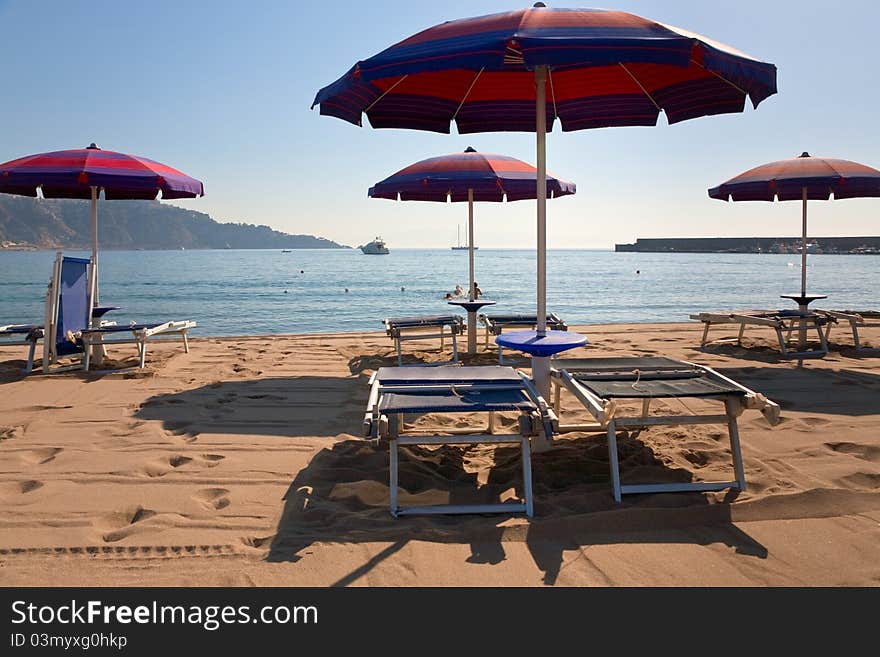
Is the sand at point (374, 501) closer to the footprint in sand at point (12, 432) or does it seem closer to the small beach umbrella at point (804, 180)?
the footprint in sand at point (12, 432)

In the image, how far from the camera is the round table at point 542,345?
3779 mm

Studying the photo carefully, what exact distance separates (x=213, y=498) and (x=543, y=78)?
3064 mm

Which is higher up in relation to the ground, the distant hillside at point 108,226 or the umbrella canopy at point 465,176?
the distant hillside at point 108,226

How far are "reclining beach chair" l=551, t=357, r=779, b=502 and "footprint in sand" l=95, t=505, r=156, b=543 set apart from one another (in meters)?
2.07

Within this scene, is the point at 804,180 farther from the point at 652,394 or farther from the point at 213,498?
the point at 213,498

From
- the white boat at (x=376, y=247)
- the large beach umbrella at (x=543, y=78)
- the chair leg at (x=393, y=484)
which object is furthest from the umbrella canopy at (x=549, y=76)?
the white boat at (x=376, y=247)

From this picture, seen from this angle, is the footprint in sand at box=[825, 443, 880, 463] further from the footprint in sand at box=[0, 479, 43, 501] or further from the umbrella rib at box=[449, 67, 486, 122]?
the footprint in sand at box=[0, 479, 43, 501]

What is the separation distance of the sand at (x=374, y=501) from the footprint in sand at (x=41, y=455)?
2 cm

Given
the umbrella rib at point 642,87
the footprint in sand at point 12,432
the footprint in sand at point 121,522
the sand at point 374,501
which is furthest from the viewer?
the umbrella rib at point 642,87

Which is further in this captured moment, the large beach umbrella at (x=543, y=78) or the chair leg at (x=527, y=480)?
the large beach umbrella at (x=543, y=78)

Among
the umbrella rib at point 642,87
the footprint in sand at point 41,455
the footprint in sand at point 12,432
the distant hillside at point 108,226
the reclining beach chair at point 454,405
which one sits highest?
the distant hillside at point 108,226

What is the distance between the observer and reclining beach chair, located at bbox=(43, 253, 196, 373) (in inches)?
244

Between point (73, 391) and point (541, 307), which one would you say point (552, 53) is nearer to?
point (541, 307)

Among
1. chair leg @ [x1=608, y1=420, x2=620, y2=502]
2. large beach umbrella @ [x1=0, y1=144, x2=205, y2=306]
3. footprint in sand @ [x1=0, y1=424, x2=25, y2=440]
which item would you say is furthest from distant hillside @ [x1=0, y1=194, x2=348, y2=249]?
chair leg @ [x1=608, y1=420, x2=620, y2=502]
